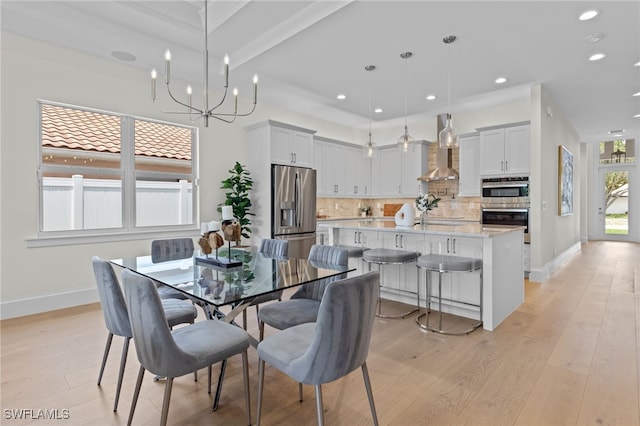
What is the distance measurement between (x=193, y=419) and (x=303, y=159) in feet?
14.5

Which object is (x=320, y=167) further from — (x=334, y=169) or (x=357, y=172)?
(x=357, y=172)

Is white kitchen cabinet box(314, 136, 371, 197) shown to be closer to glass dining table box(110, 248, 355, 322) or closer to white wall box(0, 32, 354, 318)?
white wall box(0, 32, 354, 318)

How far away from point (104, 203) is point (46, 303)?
130 cm

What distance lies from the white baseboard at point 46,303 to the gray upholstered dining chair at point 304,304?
283 cm

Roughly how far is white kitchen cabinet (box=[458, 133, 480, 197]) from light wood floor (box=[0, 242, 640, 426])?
3.03 meters

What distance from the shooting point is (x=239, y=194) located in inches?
202

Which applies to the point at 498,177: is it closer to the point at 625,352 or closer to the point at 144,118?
the point at 625,352

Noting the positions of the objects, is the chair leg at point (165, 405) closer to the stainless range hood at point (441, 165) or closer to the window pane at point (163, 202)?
the window pane at point (163, 202)

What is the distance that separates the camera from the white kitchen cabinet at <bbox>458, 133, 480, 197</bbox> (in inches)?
239

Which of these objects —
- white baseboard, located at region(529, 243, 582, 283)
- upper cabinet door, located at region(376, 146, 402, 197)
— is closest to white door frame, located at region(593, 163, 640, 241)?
white baseboard, located at region(529, 243, 582, 283)

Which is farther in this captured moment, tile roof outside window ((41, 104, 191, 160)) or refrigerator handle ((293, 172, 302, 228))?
refrigerator handle ((293, 172, 302, 228))

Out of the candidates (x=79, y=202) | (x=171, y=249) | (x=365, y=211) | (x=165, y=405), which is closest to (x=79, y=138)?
(x=79, y=202)

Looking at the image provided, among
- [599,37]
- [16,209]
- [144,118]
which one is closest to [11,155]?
[16,209]

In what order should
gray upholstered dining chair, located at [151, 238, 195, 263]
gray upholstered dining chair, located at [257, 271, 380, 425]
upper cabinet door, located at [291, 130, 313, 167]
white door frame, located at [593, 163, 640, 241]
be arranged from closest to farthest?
gray upholstered dining chair, located at [257, 271, 380, 425] → gray upholstered dining chair, located at [151, 238, 195, 263] → upper cabinet door, located at [291, 130, 313, 167] → white door frame, located at [593, 163, 640, 241]
